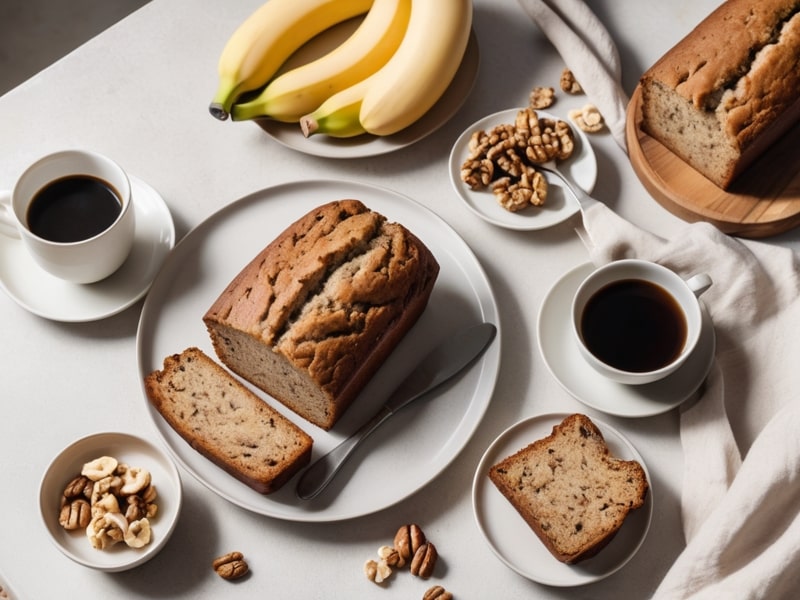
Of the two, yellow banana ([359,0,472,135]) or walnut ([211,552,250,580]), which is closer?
walnut ([211,552,250,580])

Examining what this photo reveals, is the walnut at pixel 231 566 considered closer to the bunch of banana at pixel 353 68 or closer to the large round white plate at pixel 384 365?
the large round white plate at pixel 384 365

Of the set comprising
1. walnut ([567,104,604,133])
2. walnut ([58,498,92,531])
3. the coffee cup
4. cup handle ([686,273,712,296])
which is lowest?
walnut ([58,498,92,531])

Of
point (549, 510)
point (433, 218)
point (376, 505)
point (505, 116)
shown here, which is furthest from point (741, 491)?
point (505, 116)

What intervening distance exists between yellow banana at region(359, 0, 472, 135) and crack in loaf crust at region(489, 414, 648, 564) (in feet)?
2.49

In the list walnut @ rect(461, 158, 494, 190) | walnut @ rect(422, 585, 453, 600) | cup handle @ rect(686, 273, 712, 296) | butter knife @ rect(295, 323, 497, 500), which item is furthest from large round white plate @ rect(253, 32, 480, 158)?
walnut @ rect(422, 585, 453, 600)

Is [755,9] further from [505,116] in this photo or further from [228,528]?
[228,528]

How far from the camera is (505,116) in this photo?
212cm

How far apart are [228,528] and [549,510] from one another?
60cm

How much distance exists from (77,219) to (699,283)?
1.23m

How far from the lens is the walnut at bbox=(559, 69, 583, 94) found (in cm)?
217

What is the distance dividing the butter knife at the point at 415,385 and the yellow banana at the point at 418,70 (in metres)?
0.51

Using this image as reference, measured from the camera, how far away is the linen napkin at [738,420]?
1.58 meters

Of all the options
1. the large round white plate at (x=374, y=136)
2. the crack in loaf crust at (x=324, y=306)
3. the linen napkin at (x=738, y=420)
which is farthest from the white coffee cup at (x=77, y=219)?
the linen napkin at (x=738, y=420)

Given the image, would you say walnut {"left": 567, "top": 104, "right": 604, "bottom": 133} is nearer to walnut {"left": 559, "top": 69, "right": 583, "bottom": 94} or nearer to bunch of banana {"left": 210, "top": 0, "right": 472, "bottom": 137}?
walnut {"left": 559, "top": 69, "right": 583, "bottom": 94}
